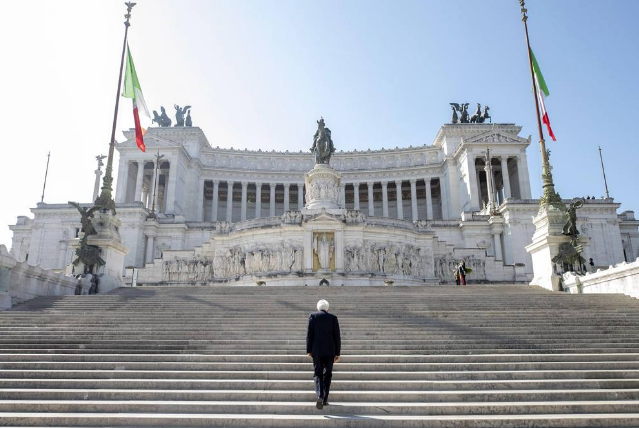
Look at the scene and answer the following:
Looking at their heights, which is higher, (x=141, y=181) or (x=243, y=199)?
(x=141, y=181)

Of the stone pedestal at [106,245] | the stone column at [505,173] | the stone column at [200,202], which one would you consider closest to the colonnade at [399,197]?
the stone column at [505,173]

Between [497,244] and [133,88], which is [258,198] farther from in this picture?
[133,88]

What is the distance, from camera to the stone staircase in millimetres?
7344

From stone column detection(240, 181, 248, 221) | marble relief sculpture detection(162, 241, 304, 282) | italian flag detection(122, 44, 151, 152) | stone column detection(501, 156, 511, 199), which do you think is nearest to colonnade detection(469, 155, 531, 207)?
stone column detection(501, 156, 511, 199)


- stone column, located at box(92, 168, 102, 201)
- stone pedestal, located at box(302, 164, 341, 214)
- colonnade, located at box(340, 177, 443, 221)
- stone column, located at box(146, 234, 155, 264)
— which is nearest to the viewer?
stone pedestal, located at box(302, 164, 341, 214)

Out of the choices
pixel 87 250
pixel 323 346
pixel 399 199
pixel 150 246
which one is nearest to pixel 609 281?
pixel 323 346

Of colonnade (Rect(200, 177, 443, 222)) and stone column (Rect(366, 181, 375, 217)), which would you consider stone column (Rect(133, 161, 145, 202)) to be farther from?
stone column (Rect(366, 181, 375, 217))

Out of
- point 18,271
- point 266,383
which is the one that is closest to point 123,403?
point 266,383

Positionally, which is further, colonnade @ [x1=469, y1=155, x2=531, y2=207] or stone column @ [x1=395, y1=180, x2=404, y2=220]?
stone column @ [x1=395, y1=180, x2=404, y2=220]

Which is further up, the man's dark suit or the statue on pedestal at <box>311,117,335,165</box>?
the statue on pedestal at <box>311,117,335,165</box>

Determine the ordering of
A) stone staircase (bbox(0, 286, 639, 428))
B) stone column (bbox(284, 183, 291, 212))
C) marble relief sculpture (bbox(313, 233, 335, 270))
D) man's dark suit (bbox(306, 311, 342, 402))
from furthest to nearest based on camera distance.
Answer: stone column (bbox(284, 183, 291, 212))
marble relief sculpture (bbox(313, 233, 335, 270))
stone staircase (bbox(0, 286, 639, 428))
man's dark suit (bbox(306, 311, 342, 402))

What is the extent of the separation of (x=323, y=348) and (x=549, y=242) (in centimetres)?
1557

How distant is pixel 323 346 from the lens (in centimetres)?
720

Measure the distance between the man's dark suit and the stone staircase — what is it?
506 mm
